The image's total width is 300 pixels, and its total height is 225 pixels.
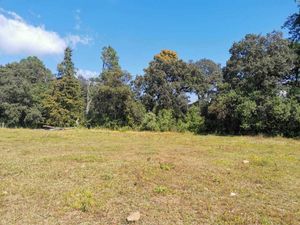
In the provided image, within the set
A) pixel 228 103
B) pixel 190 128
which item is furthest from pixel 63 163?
pixel 190 128

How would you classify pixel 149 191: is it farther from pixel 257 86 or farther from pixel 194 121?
pixel 194 121

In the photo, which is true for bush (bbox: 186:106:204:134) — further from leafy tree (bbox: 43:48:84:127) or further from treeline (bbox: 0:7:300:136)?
leafy tree (bbox: 43:48:84:127)

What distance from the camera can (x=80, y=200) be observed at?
5.24 meters

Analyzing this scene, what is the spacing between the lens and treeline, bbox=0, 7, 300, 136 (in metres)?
21.1

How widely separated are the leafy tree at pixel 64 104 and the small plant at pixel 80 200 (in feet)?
99.2

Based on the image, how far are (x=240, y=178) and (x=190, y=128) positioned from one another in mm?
21753

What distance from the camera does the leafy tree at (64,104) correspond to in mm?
34688

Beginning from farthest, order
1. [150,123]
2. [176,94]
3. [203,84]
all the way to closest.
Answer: [203,84], [176,94], [150,123]

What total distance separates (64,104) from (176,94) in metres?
13.8

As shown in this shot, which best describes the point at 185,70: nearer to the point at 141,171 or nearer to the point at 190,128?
the point at 190,128

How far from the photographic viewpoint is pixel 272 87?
2131cm

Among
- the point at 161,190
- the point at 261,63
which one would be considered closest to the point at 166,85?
the point at 261,63

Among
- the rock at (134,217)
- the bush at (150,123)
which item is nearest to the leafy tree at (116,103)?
the bush at (150,123)

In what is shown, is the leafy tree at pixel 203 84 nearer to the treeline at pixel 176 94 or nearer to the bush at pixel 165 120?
the treeline at pixel 176 94
